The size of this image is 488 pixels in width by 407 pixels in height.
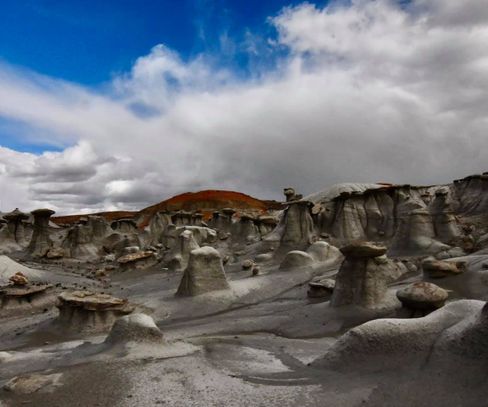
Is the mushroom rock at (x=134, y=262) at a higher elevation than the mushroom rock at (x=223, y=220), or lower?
lower

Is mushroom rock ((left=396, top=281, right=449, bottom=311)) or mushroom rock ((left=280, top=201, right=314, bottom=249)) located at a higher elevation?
mushroom rock ((left=280, top=201, right=314, bottom=249))

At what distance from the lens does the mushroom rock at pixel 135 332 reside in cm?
843

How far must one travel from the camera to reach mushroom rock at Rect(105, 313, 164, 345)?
8.43 metres

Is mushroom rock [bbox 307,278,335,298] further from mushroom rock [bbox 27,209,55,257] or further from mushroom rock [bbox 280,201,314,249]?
mushroom rock [bbox 27,209,55,257]

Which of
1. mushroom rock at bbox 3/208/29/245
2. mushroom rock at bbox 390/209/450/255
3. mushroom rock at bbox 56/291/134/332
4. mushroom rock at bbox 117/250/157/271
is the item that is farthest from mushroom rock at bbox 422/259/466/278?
mushroom rock at bbox 3/208/29/245

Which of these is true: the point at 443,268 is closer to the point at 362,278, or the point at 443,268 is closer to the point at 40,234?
the point at 362,278

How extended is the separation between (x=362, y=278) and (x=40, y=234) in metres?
27.8

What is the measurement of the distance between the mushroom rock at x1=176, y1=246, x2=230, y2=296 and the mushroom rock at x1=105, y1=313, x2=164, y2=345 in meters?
7.26

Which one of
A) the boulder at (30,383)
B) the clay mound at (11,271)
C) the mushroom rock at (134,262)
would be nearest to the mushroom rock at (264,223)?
the mushroom rock at (134,262)

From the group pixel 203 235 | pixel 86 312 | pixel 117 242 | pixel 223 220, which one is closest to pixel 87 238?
pixel 117 242

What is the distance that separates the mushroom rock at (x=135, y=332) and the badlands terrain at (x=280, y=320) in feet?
0.08

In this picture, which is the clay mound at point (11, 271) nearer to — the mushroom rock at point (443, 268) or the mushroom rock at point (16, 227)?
the mushroom rock at point (16, 227)

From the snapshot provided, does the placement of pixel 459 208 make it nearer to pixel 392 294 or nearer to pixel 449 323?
pixel 392 294

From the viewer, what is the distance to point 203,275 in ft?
52.7
